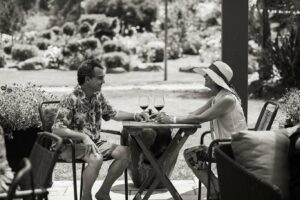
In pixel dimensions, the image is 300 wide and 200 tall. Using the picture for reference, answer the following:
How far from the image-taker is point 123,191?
502cm

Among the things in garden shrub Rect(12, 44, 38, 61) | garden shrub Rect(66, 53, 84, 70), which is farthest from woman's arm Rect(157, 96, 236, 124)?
garden shrub Rect(12, 44, 38, 61)

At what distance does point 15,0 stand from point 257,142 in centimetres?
2784

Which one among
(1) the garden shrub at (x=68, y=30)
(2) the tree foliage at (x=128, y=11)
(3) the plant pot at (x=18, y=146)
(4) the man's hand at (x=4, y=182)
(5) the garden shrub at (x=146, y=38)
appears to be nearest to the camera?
(4) the man's hand at (x=4, y=182)

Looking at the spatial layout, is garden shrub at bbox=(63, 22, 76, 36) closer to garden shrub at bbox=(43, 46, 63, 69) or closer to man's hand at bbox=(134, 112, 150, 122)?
garden shrub at bbox=(43, 46, 63, 69)

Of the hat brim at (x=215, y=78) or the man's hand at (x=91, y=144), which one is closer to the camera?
the man's hand at (x=91, y=144)

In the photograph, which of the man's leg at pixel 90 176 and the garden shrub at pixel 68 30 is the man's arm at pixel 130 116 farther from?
the garden shrub at pixel 68 30

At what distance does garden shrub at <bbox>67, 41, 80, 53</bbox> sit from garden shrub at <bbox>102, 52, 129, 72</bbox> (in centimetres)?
158

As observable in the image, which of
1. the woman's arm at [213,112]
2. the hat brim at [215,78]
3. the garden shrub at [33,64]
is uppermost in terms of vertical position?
the hat brim at [215,78]

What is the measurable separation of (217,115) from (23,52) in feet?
64.9

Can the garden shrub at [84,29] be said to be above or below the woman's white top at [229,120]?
above

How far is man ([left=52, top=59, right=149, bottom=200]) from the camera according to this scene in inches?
159

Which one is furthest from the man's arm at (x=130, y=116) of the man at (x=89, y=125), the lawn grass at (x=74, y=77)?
the lawn grass at (x=74, y=77)

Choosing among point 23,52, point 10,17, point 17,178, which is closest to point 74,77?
point 23,52

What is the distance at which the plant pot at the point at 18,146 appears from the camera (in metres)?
4.67
